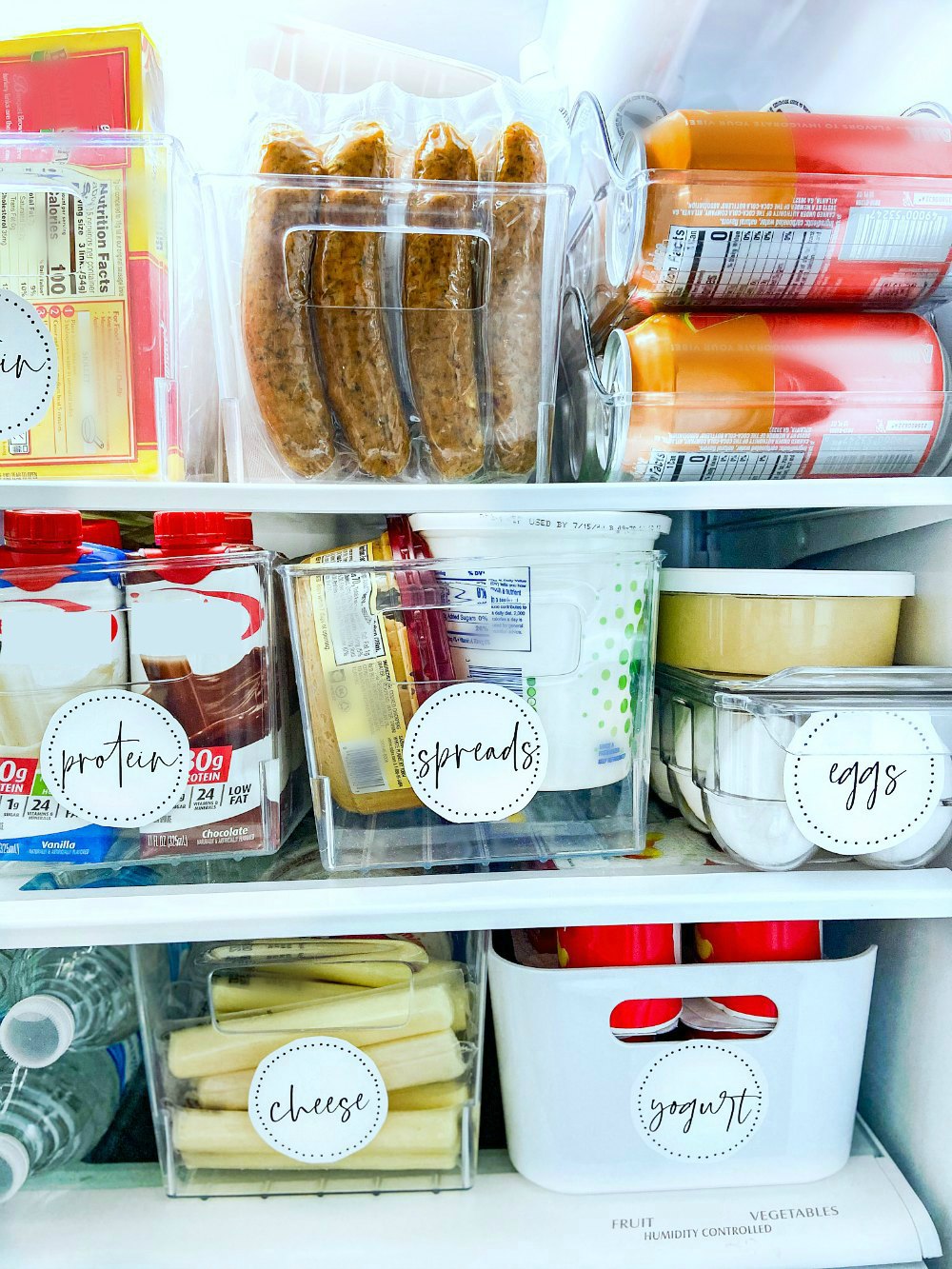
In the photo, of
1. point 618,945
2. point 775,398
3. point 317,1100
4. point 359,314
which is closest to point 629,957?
point 618,945

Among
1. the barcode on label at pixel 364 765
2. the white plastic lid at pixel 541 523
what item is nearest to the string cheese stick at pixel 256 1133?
the barcode on label at pixel 364 765

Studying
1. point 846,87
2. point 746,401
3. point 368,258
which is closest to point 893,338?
point 746,401

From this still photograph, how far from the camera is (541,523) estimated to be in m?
0.73

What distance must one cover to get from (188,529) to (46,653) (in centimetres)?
16

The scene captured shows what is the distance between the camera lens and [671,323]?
0.75 metres

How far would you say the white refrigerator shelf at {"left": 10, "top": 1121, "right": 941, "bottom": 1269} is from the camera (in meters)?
0.78

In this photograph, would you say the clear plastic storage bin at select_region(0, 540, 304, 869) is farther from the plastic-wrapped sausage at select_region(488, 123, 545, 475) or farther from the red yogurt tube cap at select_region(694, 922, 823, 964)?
the red yogurt tube cap at select_region(694, 922, 823, 964)

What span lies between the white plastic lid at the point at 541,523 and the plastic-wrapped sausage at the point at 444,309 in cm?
6

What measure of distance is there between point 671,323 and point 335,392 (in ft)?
0.99

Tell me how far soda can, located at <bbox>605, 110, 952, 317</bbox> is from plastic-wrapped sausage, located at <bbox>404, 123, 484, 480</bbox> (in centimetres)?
15

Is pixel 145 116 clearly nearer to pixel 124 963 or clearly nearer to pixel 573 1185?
pixel 124 963

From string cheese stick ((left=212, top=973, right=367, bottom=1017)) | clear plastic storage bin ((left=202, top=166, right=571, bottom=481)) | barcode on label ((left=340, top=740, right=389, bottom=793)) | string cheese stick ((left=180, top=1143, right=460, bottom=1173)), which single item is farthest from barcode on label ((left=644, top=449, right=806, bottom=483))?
string cheese stick ((left=180, top=1143, right=460, bottom=1173))

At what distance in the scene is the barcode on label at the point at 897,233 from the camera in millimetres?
727

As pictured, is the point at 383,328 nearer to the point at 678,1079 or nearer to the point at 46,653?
the point at 46,653
